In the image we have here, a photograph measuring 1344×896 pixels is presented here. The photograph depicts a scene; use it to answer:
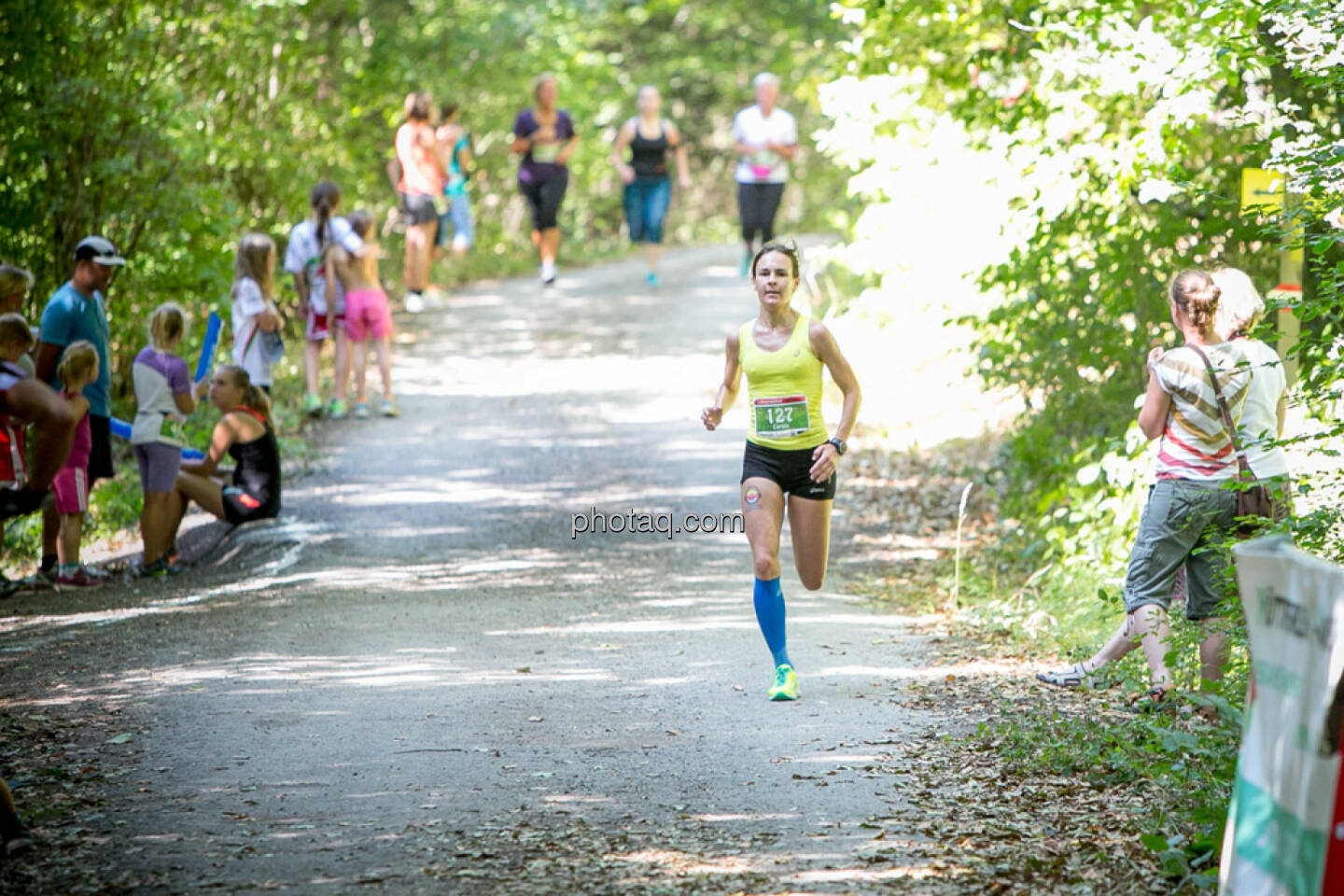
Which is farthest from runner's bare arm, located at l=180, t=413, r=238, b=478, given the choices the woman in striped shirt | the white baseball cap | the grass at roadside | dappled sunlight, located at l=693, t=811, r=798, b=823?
the woman in striped shirt

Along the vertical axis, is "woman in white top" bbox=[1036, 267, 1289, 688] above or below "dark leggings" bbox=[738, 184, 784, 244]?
below

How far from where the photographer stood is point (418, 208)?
16.4m

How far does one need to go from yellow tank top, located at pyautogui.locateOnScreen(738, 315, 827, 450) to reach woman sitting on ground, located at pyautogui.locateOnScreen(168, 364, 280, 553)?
14.7ft

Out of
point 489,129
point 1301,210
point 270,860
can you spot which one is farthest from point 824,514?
point 489,129

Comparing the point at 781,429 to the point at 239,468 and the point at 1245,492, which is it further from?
the point at 239,468

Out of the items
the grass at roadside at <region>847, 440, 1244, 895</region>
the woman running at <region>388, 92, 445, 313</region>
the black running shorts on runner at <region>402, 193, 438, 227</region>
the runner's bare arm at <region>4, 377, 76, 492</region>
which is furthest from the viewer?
the black running shorts on runner at <region>402, 193, 438, 227</region>

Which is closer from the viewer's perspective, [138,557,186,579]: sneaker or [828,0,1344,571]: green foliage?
[828,0,1344,571]: green foliage

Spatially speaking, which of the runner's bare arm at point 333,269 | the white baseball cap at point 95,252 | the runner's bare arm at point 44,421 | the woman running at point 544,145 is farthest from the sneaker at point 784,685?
the woman running at point 544,145

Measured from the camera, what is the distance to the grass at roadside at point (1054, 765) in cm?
470

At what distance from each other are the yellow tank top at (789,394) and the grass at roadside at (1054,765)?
52.9 inches

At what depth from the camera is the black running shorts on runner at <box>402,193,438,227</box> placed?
16297 millimetres

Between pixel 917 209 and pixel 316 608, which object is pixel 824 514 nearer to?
pixel 316 608

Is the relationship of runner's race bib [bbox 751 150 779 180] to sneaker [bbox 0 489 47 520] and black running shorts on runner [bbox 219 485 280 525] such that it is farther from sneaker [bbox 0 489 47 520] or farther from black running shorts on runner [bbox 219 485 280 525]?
sneaker [bbox 0 489 47 520]
